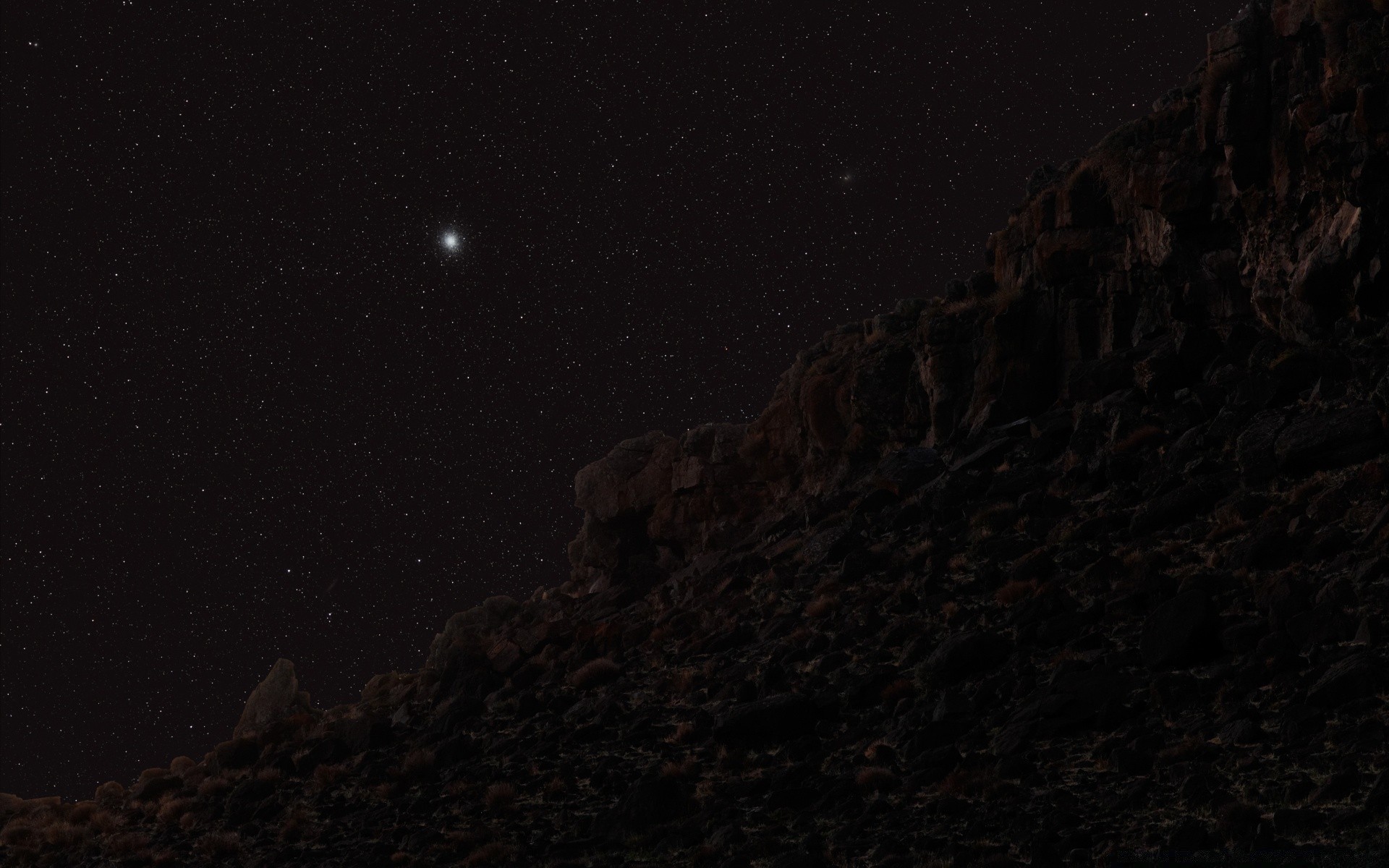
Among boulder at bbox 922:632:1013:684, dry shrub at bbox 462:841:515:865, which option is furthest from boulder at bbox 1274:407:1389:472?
dry shrub at bbox 462:841:515:865

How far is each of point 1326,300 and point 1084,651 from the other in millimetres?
12427

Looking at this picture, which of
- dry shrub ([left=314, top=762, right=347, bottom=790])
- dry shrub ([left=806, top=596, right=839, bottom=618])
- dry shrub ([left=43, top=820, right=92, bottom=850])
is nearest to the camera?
dry shrub ([left=806, top=596, right=839, bottom=618])

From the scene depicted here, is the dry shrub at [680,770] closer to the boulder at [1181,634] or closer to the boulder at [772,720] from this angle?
the boulder at [772,720]

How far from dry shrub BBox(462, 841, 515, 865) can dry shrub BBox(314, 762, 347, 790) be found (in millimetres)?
10086

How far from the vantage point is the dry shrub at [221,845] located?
2434 cm

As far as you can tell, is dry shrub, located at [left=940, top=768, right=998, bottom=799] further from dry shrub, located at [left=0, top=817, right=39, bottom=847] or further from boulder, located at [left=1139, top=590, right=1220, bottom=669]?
dry shrub, located at [left=0, top=817, right=39, bottom=847]

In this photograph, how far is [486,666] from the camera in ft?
116

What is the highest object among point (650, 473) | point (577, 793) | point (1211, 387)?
point (650, 473)

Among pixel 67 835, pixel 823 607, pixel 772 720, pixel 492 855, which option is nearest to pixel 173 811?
pixel 67 835

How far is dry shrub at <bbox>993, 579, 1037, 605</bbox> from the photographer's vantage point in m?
22.5

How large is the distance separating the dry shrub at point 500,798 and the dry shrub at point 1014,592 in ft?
36.7

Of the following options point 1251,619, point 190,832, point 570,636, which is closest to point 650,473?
point 570,636

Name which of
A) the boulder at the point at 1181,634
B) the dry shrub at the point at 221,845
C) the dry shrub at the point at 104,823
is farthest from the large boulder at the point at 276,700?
Result: the boulder at the point at 1181,634

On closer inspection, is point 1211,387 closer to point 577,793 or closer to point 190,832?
point 577,793
